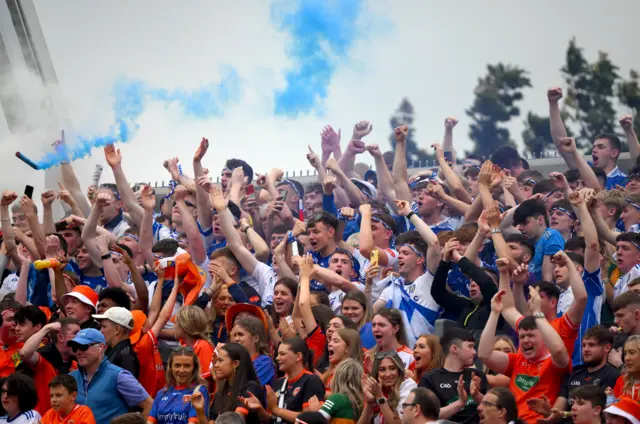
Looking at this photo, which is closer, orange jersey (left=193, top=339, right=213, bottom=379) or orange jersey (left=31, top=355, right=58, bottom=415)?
orange jersey (left=193, top=339, right=213, bottom=379)

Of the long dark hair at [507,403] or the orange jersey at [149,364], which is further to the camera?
the orange jersey at [149,364]

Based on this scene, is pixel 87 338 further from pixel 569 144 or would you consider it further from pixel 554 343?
pixel 569 144

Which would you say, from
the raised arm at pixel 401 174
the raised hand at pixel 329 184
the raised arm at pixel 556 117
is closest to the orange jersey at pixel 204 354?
the raised hand at pixel 329 184

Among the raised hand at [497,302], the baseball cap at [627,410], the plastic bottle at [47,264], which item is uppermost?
the plastic bottle at [47,264]

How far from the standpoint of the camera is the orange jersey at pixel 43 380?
10.4 metres

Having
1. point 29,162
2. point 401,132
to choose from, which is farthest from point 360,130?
point 29,162

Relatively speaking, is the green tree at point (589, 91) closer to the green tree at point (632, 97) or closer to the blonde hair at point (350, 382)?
the green tree at point (632, 97)

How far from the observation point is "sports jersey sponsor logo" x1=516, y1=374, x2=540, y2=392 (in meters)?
8.58

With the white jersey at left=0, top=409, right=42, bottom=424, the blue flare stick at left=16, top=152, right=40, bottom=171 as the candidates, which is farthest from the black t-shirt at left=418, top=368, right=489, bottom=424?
the blue flare stick at left=16, top=152, right=40, bottom=171

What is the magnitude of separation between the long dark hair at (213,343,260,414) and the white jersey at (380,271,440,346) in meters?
1.78

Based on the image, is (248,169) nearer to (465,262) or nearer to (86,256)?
(86,256)

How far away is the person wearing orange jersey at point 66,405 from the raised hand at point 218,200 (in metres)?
3.39

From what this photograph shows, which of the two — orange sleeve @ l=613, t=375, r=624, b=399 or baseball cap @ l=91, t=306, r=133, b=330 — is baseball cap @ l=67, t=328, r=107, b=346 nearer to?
baseball cap @ l=91, t=306, r=133, b=330

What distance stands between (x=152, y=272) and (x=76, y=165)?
459cm
